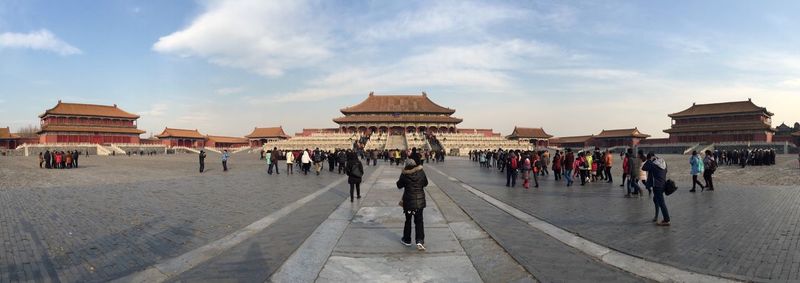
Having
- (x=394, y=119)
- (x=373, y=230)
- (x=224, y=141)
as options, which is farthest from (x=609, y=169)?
(x=224, y=141)

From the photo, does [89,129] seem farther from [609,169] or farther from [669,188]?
[669,188]

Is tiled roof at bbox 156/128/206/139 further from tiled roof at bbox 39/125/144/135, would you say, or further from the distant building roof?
the distant building roof

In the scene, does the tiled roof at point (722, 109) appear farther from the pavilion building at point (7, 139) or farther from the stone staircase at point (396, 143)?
the pavilion building at point (7, 139)

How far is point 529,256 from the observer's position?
5.15 metres

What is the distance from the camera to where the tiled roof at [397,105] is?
7069cm

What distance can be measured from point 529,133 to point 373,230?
75721 mm

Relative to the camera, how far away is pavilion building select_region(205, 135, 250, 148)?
7731 centimetres

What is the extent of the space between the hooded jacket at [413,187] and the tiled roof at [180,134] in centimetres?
7744

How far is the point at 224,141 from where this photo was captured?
8044cm

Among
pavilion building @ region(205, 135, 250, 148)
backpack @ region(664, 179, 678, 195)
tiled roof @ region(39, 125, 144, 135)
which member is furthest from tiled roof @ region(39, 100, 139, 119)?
backpack @ region(664, 179, 678, 195)

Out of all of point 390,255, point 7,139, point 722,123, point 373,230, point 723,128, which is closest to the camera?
point 390,255

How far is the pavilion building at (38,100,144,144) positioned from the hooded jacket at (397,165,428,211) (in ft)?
245

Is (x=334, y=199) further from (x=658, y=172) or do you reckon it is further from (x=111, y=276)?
(x=658, y=172)

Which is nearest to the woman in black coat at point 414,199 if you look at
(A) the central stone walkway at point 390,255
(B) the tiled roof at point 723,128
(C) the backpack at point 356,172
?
(A) the central stone walkway at point 390,255
